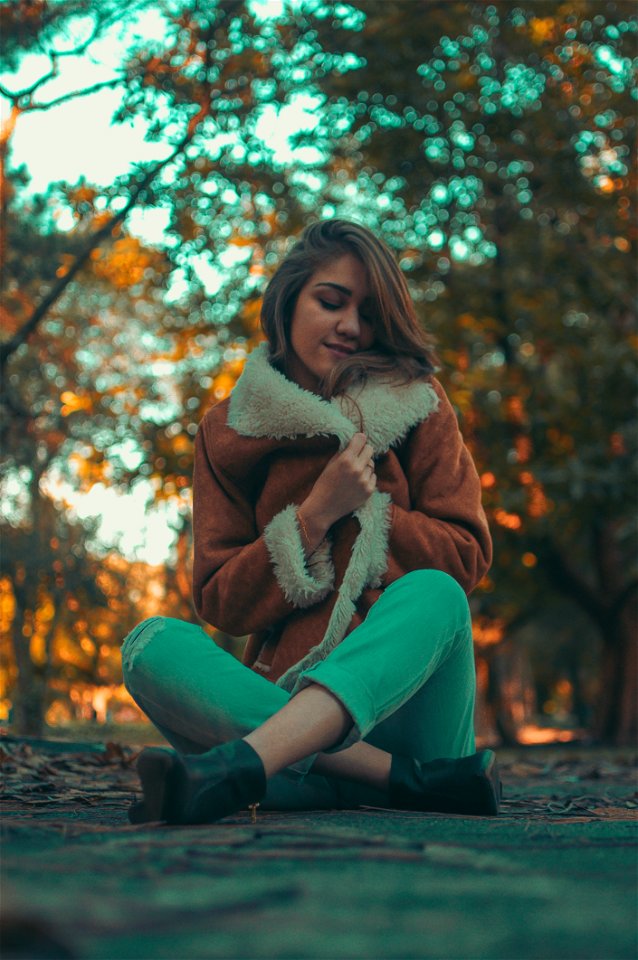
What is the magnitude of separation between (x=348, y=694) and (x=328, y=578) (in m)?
0.78

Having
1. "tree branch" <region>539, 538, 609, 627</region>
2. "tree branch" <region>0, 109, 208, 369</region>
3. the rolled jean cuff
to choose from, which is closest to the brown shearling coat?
the rolled jean cuff

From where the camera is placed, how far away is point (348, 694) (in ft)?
8.26

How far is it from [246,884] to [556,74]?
38.3 feet

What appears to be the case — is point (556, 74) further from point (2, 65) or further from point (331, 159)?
point (2, 65)

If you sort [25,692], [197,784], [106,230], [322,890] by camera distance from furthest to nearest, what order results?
[25,692] < [106,230] < [197,784] < [322,890]

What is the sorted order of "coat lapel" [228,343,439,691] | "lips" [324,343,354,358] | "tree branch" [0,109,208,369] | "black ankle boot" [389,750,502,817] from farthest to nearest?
"tree branch" [0,109,208,369] → "lips" [324,343,354,358] → "coat lapel" [228,343,439,691] → "black ankle boot" [389,750,502,817]

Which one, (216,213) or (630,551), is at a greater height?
(216,213)

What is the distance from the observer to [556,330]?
12.1 metres

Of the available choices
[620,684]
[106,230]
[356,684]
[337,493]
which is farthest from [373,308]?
[620,684]

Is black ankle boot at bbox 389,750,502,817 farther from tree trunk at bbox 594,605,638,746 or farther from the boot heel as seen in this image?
tree trunk at bbox 594,605,638,746

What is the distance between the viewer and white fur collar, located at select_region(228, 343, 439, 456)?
342 cm

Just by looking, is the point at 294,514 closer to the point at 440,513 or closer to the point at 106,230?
the point at 440,513

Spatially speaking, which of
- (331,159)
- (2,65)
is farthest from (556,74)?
(2,65)


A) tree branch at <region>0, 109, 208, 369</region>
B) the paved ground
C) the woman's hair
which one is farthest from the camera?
tree branch at <region>0, 109, 208, 369</region>
